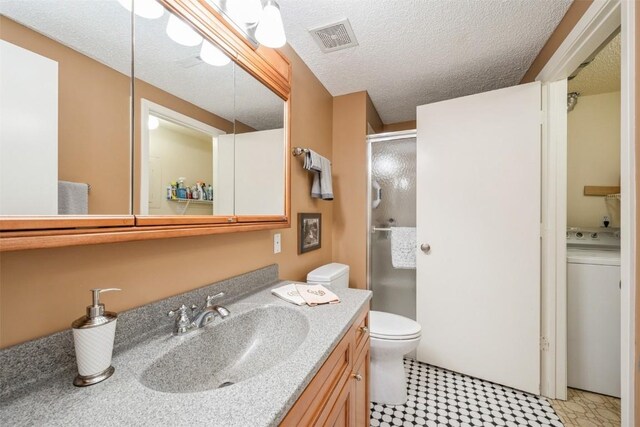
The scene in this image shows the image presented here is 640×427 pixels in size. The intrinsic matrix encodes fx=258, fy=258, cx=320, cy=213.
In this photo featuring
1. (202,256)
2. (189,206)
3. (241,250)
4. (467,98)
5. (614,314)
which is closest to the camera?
(189,206)

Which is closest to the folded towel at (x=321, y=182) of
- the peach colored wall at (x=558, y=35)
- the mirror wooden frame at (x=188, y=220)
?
the mirror wooden frame at (x=188, y=220)

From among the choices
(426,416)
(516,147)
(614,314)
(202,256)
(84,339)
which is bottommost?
(426,416)

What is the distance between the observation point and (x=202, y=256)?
3.31 ft

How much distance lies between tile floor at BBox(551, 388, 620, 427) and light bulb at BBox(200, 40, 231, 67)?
98.7 inches

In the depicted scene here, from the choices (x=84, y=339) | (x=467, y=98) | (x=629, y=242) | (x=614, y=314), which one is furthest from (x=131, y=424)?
(x=614, y=314)

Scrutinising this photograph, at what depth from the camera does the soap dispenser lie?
56cm

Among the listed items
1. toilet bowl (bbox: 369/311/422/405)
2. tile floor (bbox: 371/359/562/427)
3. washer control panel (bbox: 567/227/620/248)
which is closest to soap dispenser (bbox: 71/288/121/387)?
toilet bowl (bbox: 369/311/422/405)

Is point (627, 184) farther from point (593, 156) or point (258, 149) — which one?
point (593, 156)

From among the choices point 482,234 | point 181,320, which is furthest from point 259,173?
point 482,234

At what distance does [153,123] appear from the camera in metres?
0.79

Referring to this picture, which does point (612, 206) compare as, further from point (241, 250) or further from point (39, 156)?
point (39, 156)

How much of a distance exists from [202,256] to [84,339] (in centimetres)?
47

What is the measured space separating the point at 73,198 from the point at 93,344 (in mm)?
334

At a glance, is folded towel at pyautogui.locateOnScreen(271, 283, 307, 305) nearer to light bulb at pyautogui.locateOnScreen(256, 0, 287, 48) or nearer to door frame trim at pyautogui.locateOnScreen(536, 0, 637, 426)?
light bulb at pyautogui.locateOnScreen(256, 0, 287, 48)
